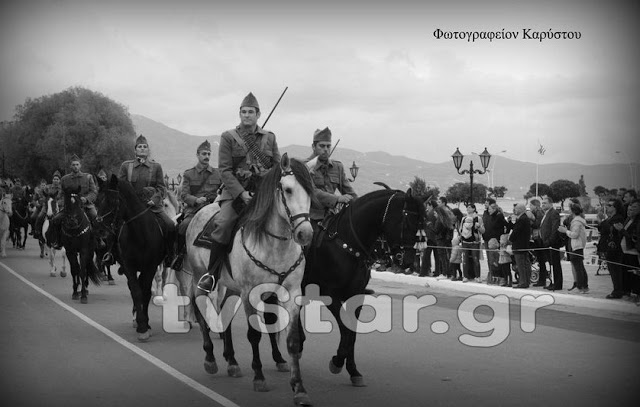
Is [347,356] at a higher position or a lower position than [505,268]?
lower

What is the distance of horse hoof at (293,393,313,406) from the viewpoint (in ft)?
25.5

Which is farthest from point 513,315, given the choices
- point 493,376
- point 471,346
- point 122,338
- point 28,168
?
point 28,168

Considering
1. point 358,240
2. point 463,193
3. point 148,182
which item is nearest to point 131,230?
point 148,182

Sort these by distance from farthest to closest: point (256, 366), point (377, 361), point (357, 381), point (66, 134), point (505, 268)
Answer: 1. point (66, 134)
2. point (505, 268)
3. point (377, 361)
4. point (357, 381)
5. point (256, 366)

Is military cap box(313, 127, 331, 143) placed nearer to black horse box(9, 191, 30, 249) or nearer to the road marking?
the road marking

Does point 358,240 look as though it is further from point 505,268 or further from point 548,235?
point 505,268

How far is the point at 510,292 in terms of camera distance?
57.0ft

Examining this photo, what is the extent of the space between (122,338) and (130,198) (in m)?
2.32

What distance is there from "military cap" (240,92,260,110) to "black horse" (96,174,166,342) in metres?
3.77

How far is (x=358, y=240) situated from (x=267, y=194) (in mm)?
1669

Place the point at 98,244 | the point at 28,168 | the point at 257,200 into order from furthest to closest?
the point at 28,168, the point at 98,244, the point at 257,200

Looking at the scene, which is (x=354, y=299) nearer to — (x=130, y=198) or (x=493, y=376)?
(x=493, y=376)

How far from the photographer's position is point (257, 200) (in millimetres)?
8688

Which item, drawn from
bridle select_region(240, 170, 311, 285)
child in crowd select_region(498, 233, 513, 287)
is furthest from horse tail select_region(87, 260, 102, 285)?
bridle select_region(240, 170, 311, 285)
